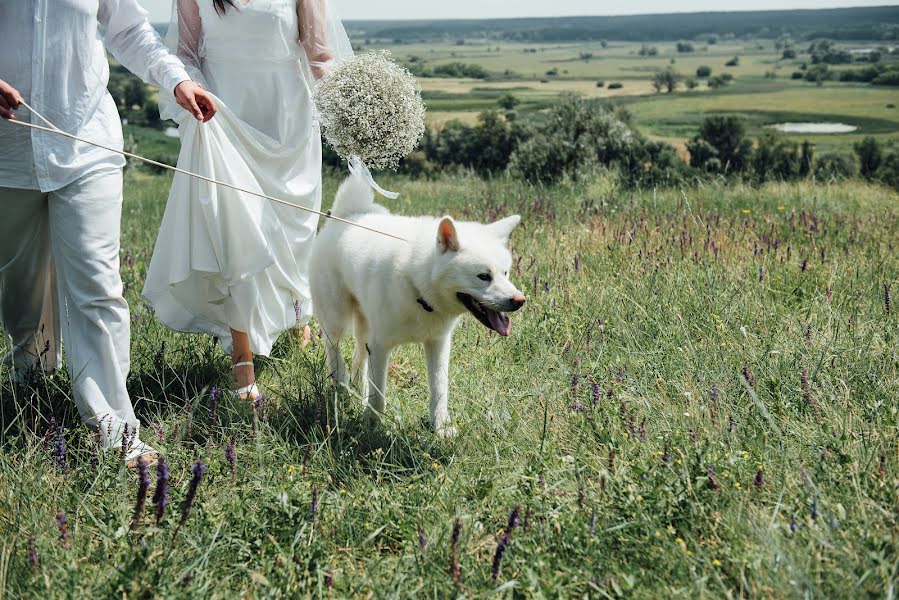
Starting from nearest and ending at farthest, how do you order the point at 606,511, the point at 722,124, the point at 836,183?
the point at 606,511
the point at 836,183
the point at 722,124

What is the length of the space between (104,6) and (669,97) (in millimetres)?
48532

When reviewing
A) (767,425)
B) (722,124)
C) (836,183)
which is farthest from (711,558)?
(722,124)

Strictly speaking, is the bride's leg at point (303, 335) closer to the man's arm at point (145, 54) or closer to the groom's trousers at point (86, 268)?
the groom's trousers at point (86, 268)

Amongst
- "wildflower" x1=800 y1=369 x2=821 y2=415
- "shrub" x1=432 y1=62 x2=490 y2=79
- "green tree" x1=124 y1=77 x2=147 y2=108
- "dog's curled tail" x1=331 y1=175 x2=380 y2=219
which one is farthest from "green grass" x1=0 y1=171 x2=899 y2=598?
"shrub" x1=432 y1=62 x2=490 y2=79

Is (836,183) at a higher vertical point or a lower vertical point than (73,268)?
lower

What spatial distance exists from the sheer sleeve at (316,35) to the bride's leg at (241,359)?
5.59 ft

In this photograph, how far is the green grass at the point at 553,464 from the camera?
2656mm

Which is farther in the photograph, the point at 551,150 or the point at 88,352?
the point at 551,150

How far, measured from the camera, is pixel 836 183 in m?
10.9

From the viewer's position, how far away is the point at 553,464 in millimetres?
3451

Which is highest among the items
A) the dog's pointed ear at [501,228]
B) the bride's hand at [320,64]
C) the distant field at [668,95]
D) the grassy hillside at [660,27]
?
the grassy hillside at [660,27]

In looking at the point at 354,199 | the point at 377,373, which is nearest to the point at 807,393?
the point at 377,373

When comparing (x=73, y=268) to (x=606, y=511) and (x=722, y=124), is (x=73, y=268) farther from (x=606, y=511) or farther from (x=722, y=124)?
(x=722, y=124)

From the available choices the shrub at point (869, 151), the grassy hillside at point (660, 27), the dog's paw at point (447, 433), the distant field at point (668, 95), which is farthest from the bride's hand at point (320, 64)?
the grassy hillside at point (660, 27)
